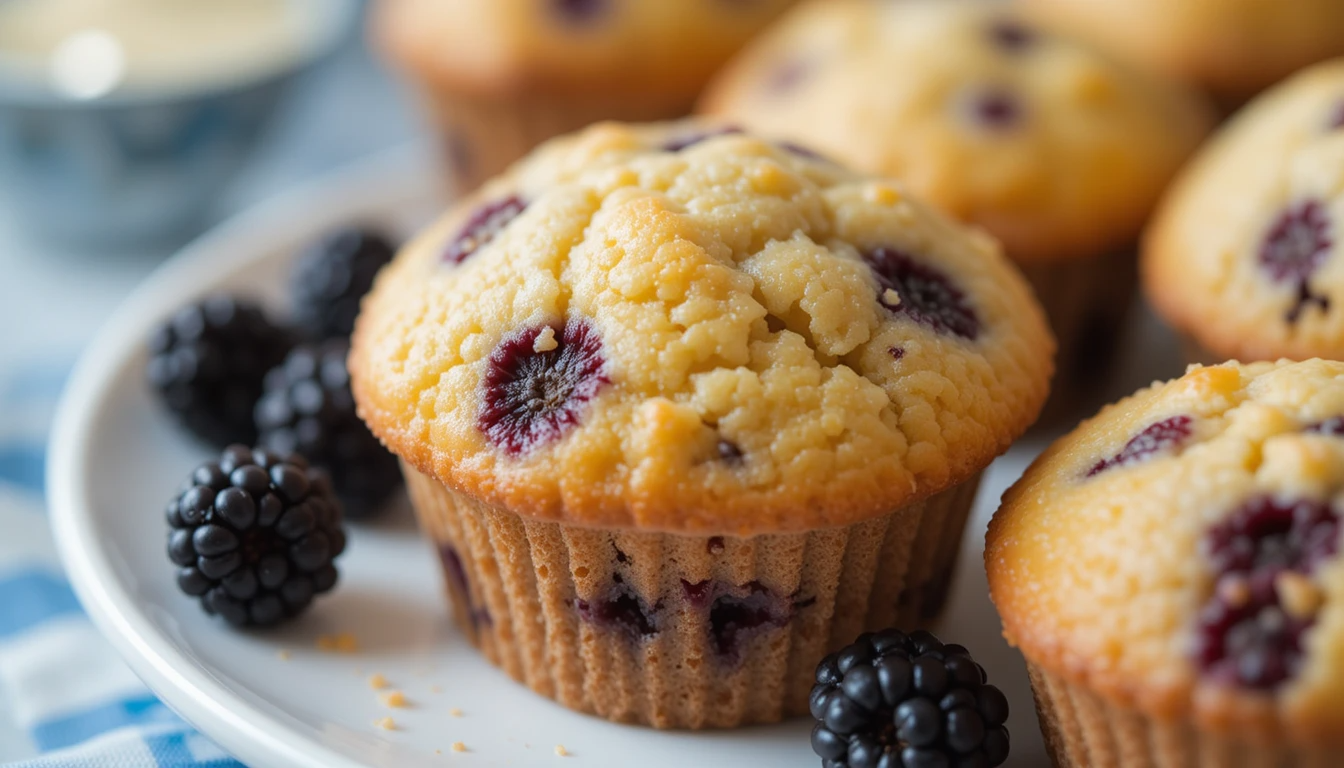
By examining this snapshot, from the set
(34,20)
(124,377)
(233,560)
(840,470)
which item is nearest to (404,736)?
(233,560)

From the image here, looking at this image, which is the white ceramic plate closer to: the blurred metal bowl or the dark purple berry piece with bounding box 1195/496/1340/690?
the dark purple berry piece with bounding box 1195/496/1340/690

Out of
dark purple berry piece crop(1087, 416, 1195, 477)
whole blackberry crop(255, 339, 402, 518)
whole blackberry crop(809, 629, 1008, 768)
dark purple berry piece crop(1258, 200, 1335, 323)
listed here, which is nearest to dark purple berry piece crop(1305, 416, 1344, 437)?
dark purple berry piece crop(1087, 416, 1195, 477)

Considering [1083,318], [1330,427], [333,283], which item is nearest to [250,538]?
[333,283]

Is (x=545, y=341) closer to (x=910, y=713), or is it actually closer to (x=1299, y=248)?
(x=910, y=713)

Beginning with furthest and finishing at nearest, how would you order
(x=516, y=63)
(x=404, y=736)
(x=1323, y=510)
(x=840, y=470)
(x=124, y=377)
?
(x=516, y=63) → (x=124, y=377) → (x=404, y=736) → (x=840, y=470) → (x=1323, y=510)

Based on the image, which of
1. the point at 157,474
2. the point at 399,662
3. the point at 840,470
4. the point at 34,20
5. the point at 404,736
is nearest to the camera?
the point at 840,470

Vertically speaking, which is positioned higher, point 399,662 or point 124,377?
point 124,377

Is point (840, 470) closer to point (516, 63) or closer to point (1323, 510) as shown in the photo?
point (1323, 510)
